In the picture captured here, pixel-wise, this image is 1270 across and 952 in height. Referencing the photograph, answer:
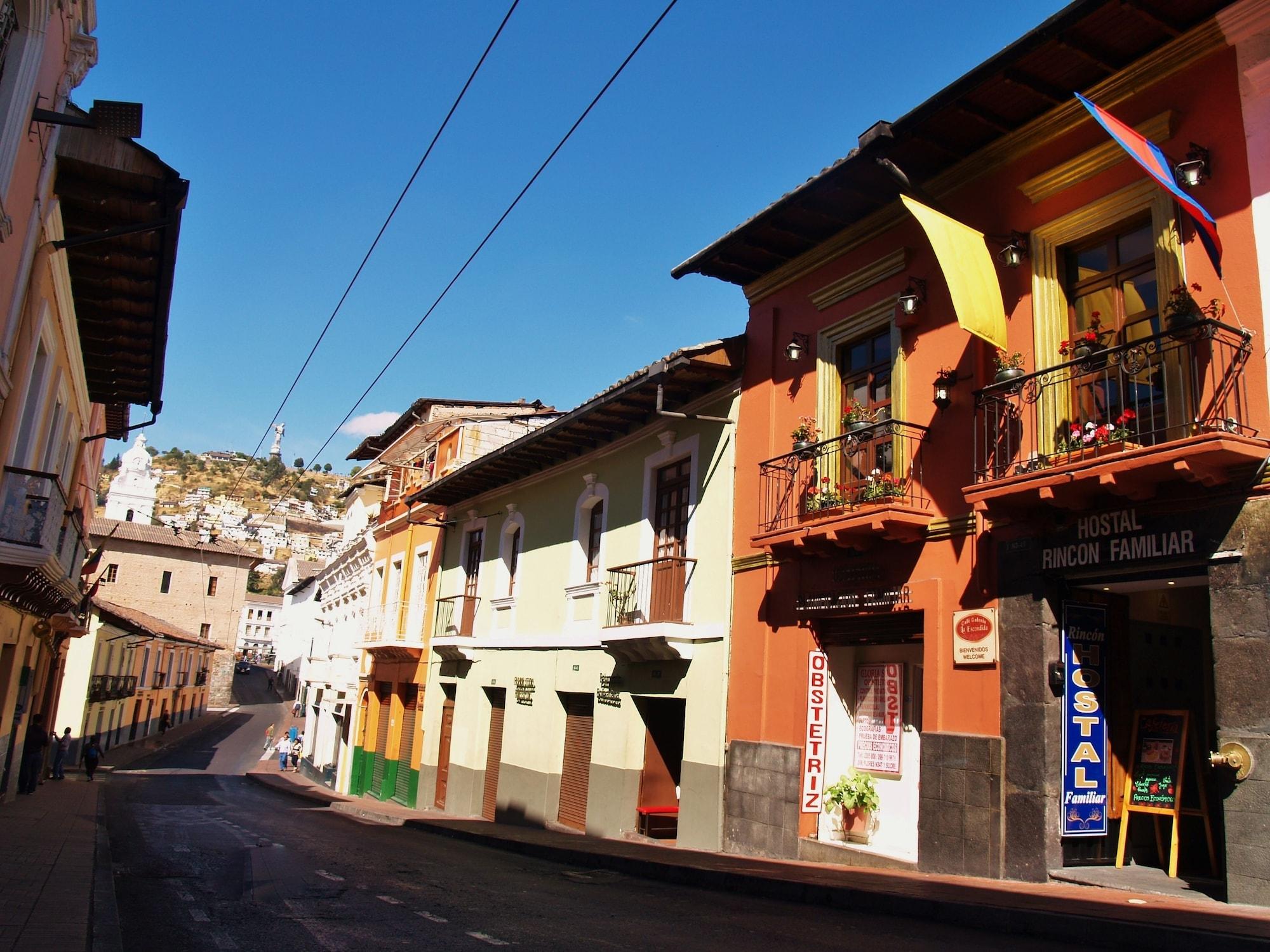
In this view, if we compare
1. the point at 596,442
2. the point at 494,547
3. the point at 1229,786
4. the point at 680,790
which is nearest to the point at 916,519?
the point at 1229,786

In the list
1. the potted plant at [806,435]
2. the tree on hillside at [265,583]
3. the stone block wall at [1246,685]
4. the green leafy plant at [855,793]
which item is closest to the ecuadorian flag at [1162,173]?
the stone block wall at [1246,685]

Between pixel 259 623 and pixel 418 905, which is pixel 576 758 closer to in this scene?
pixel 418 905

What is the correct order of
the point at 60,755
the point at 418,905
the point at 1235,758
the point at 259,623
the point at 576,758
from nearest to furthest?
the point at 1235,758, the point at 418,905, the point at 576,758, the point at 60,755, the point at 259,623

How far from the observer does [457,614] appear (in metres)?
22.6

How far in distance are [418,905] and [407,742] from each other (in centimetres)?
1743

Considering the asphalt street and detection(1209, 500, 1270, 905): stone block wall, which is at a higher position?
detection(1209, 500, 1270, 905): stone block wall

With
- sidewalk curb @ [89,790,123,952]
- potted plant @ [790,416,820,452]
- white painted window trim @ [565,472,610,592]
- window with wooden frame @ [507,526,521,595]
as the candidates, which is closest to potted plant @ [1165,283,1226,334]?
potted plant @ [790,416,820,452]

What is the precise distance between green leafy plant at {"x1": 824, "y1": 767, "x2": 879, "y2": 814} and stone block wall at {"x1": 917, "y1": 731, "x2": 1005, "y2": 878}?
120 cm

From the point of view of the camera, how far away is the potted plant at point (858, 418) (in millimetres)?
10695

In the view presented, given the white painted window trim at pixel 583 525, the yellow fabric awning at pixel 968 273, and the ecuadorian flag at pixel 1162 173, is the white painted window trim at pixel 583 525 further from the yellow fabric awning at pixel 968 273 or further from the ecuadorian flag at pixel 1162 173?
the ecuadorian flag at pixel 1162 173

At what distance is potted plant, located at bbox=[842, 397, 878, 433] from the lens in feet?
35.1

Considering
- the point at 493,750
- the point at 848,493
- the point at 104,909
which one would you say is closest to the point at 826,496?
the point at 848,493

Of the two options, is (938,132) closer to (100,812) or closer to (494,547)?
(494,547)

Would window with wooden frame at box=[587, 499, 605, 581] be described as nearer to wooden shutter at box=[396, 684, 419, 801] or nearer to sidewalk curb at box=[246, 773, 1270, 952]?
sidewalk curb at box=[246, 773, 1270, 952]
